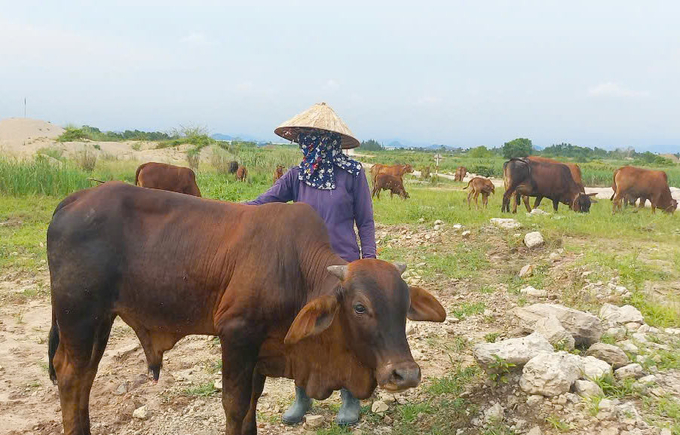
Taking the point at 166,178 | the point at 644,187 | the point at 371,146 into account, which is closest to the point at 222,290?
the point at 166,178

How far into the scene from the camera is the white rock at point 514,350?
3828 mm

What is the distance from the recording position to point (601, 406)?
3.36 m

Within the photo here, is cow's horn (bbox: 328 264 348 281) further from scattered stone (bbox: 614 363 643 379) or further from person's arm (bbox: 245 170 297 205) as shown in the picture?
scattered stone (bbox: 614 363 643 379)

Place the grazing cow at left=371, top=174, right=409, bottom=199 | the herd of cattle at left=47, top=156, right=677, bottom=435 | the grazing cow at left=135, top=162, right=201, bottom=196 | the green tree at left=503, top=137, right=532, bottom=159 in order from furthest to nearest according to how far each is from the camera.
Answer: the green tree at left=503, top=137, right=532, bottom=159 → the grazing cow at left=371, top=174, right=409, bottom=199 → the grazing cow at left=135, top=162, right=201, bottom=196 → the herd of cattle at left=47, top=156, right=677, bottom=435

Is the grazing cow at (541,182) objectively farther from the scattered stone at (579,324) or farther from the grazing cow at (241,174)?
the scattered stone at (579,324)

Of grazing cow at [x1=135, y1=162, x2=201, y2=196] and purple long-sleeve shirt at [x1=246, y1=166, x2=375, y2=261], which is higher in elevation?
purple long-sleeve shirt at [x1=246, y1=166, x2=375, y2=261]

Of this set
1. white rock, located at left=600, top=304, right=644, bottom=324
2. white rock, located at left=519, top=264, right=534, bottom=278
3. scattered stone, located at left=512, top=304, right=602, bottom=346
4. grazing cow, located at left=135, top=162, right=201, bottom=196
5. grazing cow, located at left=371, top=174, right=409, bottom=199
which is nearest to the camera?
scattered stone, located at left=512, top=304, right=602, bottom=346

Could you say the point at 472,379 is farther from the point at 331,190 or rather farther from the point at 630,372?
the point at 331,190

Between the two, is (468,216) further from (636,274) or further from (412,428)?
(412,428)

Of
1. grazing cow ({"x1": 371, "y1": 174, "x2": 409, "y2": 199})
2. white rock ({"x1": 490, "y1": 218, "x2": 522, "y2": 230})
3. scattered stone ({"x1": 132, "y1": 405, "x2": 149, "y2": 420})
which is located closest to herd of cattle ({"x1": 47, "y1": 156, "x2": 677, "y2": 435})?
scattered stone ({"x1": 132, "y1": 405, "x2": 149, "y2": 420})

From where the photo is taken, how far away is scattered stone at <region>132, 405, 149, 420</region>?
409cm

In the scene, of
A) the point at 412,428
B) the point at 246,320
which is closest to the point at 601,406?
the point at 412,428

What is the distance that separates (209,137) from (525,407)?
3134 cm

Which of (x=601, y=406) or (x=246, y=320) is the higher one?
(x=246, y=320)
